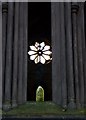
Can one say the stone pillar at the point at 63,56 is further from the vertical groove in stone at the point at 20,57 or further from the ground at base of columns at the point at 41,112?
the vertical groove in stone at the point at 20,57

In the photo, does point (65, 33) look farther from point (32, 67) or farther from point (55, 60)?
point (32, 67)

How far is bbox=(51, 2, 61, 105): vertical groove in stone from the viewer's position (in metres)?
9.96

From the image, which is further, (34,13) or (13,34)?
(34,13)

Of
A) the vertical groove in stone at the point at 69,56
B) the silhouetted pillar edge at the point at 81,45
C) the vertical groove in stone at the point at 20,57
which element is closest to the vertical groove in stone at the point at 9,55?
the vertical groove in stone at the point at 20,57

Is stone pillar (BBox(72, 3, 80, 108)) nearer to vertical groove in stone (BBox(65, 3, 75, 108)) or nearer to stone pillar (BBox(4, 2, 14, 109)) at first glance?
vertical groove in stone (BBox(65, 3, 75, 108))

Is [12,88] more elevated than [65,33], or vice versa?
[65,33]

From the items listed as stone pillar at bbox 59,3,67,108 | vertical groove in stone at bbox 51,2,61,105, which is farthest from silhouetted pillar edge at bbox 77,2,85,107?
vertical groove in stone at bbox 51,2,61,105

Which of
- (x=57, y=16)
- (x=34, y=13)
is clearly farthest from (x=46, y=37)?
(x=57, y=16)

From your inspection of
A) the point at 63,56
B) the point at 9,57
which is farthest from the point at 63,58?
the point at 9,57

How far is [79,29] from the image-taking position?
10484 millimetres

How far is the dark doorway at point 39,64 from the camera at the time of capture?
36.8 ft

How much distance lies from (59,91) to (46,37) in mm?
3183

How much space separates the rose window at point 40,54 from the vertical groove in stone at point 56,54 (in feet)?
3.72

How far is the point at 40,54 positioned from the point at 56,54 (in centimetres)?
164
